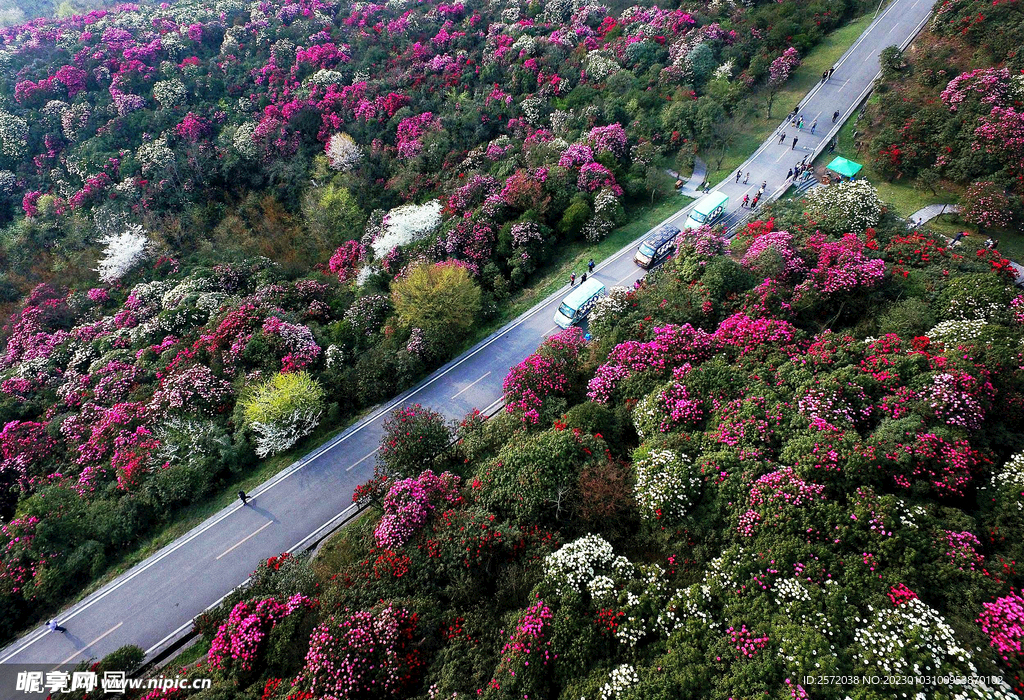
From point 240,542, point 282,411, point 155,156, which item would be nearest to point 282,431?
point 282,411

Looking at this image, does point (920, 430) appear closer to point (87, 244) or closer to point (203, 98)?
point (87, 244)

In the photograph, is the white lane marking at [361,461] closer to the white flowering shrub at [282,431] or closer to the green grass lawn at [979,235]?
the white flowering shrub at [282,431]

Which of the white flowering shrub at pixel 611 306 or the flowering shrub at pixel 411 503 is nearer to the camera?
the flowering shrub at pixel 411 503

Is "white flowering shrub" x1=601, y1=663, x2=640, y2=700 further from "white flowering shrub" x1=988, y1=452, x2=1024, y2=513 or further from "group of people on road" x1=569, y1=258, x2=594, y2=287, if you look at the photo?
"group of people on road" x1=569, y1=258, x2=594, y2=287

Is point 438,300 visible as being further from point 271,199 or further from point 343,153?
point 271,199

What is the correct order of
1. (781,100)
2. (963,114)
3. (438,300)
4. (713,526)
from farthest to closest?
(781,100), (963,114), (438,300), (713,526)

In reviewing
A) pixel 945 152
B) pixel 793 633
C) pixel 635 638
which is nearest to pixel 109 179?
pixel 635 638

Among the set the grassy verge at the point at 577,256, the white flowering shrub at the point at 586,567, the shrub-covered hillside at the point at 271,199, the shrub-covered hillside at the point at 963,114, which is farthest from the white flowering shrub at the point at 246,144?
the shrub-covered hillside at the point at 963,114
